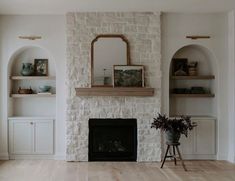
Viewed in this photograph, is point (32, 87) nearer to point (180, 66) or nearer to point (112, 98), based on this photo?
point (112, 98)

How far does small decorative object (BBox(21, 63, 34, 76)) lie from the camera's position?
7.22 meters

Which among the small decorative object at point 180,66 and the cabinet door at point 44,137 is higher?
the small decorative object at point 180,66

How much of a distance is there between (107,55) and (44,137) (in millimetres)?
2081

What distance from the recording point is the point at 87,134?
6.98m

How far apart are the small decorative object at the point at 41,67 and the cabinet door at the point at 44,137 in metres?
1.02

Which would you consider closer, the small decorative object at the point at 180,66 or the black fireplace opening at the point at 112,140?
the black fireplace opening at the point at 112,140

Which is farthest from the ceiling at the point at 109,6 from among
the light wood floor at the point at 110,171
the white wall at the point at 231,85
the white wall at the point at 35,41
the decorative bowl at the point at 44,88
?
the light wood floor at the point at 110,171

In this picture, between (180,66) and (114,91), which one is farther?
(180,66)

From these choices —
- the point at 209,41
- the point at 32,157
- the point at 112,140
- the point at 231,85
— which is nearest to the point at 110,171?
the point at 112,140

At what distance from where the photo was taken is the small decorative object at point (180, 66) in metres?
7.36

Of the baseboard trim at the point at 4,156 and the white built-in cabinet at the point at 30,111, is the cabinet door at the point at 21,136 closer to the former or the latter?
the white built-in cabinet at the point at 30,111

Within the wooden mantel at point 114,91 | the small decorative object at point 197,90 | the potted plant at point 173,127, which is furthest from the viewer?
the small decorative object at point 197,90

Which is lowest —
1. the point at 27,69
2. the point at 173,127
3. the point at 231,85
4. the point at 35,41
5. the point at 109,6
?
the point at 173,127

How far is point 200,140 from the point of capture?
714cm
